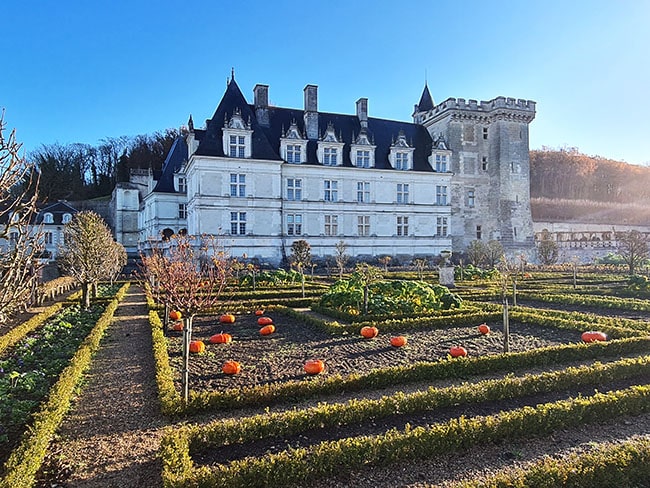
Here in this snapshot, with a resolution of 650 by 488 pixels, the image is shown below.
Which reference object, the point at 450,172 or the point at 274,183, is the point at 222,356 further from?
the point at 450,172

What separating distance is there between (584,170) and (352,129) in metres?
50.3

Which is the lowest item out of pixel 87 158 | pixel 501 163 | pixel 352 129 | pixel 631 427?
pixel 631 427

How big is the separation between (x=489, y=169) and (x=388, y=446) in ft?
125

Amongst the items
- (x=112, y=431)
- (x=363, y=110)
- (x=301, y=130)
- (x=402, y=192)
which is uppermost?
(x=363, y=110)

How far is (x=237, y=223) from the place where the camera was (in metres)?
29.8

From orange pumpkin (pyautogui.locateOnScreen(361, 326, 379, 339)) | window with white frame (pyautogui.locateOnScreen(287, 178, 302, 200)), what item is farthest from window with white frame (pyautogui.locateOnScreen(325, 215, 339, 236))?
orange pumpkin (pyautogui.locateOnScreen(361, 326, 379, 339))

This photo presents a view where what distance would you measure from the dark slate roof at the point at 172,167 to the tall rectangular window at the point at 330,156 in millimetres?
12813

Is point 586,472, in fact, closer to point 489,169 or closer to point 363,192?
point 363,192

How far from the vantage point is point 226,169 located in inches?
1156

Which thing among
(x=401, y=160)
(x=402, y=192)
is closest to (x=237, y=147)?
(x=401, y=160)

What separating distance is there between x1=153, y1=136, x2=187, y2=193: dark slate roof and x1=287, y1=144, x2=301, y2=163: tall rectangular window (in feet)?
35.8

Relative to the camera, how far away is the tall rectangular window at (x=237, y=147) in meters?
29.6

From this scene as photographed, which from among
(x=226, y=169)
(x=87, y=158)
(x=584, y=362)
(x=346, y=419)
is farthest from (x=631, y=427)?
(x=87, y=158)

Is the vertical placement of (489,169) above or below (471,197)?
above
